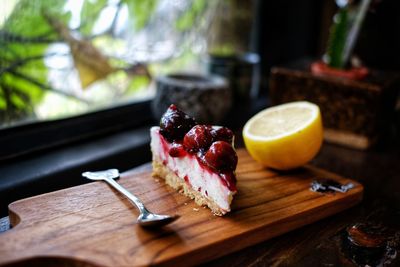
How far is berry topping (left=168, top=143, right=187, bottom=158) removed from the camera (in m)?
1.01

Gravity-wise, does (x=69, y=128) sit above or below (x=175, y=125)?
below

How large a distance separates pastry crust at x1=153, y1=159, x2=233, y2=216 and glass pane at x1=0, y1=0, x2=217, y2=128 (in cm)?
42

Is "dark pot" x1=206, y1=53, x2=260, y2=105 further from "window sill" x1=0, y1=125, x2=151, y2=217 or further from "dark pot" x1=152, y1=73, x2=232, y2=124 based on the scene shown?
"window sill" x1=0, y1=125, x2=151, y2=217

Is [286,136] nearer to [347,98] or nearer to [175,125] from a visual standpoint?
[175,125]

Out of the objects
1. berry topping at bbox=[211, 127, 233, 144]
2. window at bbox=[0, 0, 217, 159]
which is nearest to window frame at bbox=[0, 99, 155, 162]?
window at bbox=[0, 0, 217, 159]

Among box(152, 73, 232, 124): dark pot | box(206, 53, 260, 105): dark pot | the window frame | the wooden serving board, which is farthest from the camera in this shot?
box(206, 53, 260, 105): dark pot

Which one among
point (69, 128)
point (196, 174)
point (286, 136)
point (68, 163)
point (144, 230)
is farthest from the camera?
point (69, 128)

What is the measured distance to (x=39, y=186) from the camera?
1138 mm

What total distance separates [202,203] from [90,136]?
0.58 meters

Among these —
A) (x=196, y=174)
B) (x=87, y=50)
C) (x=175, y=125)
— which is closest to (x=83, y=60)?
(x=87, y=50)

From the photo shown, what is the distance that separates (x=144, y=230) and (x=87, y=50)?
2.36 ft

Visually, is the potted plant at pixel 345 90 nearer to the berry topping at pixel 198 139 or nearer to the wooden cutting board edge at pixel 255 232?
the wooden cutting board edge at pixel 255 232

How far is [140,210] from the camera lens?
0.93m

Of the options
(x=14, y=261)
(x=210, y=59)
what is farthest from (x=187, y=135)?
(x=210, y=59)
